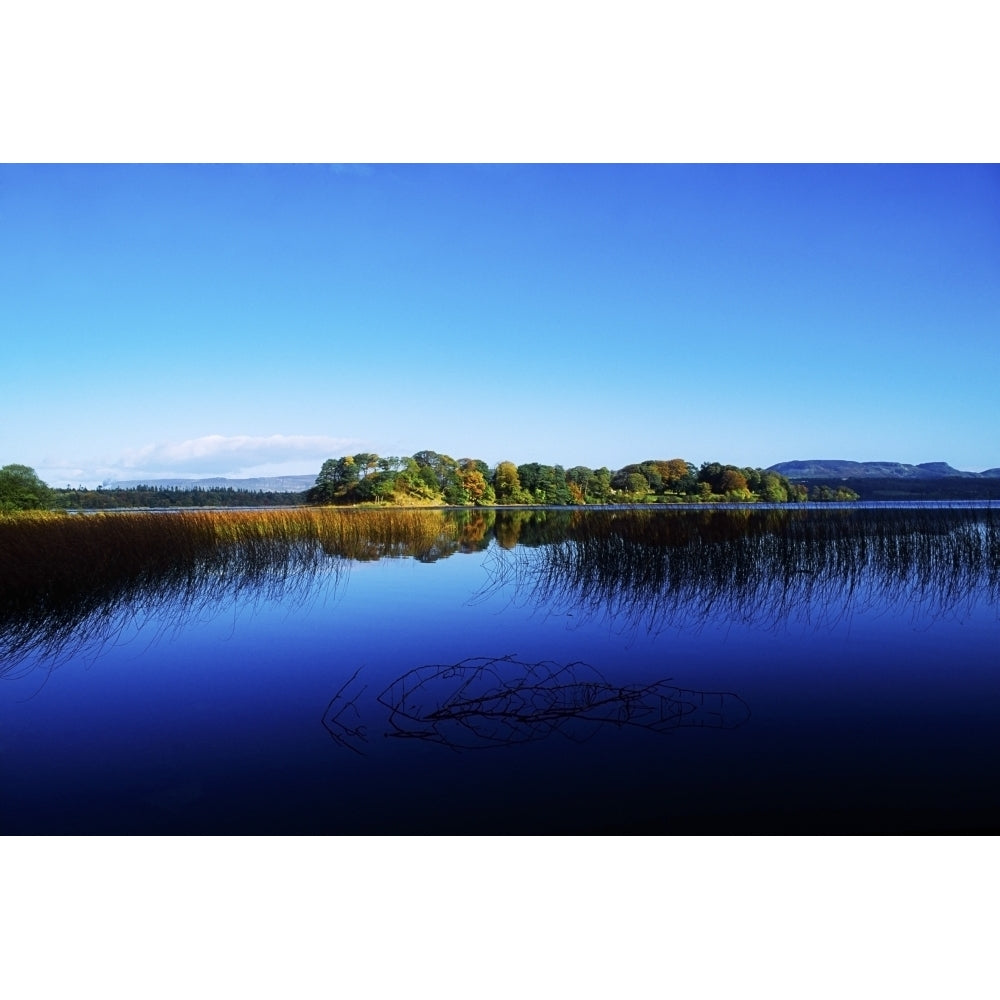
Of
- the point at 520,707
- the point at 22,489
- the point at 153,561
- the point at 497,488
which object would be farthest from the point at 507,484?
the point at 520,707

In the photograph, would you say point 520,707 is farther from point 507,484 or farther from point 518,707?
point 507,484

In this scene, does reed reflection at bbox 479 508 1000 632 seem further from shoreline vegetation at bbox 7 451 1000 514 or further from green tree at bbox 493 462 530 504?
green tree at bbox 493 462 530 504

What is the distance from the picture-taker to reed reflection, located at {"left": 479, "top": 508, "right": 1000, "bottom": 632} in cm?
619

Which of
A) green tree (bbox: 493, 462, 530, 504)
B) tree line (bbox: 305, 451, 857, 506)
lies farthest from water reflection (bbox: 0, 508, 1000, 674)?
green tree (bbox: 493, 462, 530, 504)

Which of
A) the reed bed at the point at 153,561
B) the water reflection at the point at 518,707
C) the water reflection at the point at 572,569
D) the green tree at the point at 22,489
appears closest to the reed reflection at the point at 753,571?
the water reflection at the point at 572,569

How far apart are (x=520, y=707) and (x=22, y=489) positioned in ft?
65.4

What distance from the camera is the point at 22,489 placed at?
738 inches

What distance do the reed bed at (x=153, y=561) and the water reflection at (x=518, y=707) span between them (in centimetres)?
274

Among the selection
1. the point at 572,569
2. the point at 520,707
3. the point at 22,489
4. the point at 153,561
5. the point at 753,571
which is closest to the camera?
the point at 520,707

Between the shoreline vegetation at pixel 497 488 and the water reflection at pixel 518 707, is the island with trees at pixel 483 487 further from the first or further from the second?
the water reflection at pixel 518 707

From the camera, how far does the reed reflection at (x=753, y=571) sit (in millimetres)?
6188

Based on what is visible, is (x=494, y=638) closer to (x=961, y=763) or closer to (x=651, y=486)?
(x=961, y=763)

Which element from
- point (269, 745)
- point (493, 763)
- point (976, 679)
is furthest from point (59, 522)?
point (976, 679)

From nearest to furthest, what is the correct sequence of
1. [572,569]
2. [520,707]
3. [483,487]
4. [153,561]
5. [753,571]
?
[520,707] < [753,571] < [572,569] < [153,561] < [483,487]
